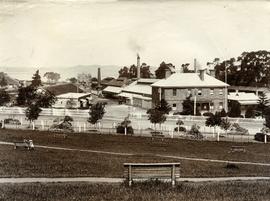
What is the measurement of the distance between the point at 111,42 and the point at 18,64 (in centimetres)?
416

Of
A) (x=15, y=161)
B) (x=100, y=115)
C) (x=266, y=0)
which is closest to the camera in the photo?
(x=15, y=161)

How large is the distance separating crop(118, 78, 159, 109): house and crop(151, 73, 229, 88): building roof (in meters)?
4.43

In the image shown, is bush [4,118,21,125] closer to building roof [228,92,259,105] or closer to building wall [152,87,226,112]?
building wall [152,87,226,112]

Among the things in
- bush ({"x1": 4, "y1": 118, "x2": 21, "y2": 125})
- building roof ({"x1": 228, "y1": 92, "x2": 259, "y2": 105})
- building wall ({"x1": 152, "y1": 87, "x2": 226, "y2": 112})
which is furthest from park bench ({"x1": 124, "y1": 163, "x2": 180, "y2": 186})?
building roof ({"x1": 228, "y1": 92, "x2": 259, "y2": 105})

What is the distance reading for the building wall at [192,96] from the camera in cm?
4762

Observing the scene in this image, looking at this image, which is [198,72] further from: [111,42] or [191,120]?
[111,42]

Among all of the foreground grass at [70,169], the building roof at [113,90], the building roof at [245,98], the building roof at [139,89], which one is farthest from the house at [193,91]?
the foreground grass at [70,169]

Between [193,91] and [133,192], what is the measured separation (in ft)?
130

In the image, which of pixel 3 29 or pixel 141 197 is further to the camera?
pixel 3 29

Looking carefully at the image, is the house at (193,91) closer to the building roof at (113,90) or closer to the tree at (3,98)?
the building roof at (113,90)

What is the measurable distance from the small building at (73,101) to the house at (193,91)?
300 inches

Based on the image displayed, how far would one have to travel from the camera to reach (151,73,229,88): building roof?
47.8 m

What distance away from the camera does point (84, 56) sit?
68.8ft

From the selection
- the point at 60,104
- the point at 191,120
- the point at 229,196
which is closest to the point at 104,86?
the point at 60,104
